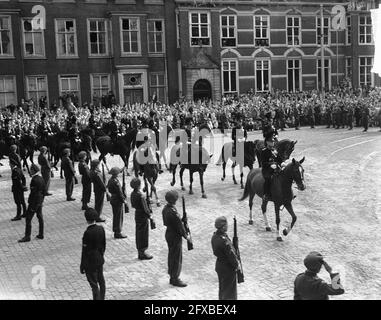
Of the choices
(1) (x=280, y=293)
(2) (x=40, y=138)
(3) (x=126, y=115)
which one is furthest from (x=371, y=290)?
(3) (x=126, y=115)

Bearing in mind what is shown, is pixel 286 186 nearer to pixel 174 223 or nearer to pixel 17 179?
pixel 174 223

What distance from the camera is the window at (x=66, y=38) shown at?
116ft

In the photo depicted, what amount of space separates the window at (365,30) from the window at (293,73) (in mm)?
6490

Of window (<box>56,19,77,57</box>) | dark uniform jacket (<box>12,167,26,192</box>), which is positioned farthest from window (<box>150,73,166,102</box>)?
dark uniform jacket (<box>12,167,26,192</box>)

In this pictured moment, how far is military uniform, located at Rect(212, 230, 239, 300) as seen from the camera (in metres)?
7.92

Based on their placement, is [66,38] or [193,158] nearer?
[193,158]

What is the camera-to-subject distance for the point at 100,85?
122 feet

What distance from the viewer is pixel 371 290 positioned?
9172 mm

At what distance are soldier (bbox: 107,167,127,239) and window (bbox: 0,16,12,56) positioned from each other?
83.0ft

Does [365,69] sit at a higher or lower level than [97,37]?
lower

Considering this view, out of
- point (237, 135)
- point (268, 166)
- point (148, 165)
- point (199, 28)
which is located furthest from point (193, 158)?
point (199, 28)

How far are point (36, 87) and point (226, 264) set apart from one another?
3023 centimetres

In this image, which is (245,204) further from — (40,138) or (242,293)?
(40,138)

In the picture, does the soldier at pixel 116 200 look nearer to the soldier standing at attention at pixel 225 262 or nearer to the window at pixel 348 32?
the soldier standing at attention at pixel 225 262
